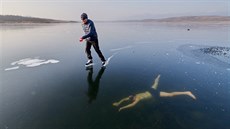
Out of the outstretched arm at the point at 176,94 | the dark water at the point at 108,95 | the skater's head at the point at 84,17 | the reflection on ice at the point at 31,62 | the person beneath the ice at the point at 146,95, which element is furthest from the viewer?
the reflection on ice at the point at 31,62

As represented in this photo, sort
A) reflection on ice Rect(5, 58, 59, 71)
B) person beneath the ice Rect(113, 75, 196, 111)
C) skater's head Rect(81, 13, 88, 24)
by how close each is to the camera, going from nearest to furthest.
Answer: person beneath the ice Rect(113, 75, 196, 111) → skater's head Rect(81, 13, 88, 24) → reflection on ice Rect(5, 58, 59, 71)

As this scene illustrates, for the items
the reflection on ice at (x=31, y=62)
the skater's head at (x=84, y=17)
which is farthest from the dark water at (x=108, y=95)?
the skater's head at (x=84, y=17)

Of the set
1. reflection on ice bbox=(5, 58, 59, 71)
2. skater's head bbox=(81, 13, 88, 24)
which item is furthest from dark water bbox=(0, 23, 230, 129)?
skater's head bbox=(81, 13, 88, 24)

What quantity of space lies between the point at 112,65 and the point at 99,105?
4433 millimetres

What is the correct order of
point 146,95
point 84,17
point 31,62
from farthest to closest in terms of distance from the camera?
1. point 31,62
2. point 84,17
3. point 146,95

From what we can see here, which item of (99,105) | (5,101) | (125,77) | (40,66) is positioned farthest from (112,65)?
(5,101)

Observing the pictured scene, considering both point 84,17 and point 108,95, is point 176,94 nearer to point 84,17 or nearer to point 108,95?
point 108,95

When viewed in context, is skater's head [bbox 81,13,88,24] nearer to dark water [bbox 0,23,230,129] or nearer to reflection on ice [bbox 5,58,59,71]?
dark water [bbox 0,23,230,129]

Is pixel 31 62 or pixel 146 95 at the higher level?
pixel 31 62

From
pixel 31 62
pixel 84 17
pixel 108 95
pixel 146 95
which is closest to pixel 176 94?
pixel 146 95

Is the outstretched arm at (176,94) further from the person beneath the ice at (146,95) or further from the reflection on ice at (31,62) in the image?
the reflection on ice at (31,62)

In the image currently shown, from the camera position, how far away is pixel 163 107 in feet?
16.1

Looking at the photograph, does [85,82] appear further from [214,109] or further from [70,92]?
[214,109]

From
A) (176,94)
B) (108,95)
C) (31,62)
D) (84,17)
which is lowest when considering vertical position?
(176,94)
